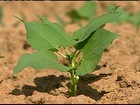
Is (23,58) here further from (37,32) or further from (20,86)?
(20,86)

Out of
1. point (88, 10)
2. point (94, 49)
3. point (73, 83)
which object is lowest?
point (73, 83)

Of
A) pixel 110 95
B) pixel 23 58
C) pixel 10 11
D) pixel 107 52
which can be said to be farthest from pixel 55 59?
pixel 10 11

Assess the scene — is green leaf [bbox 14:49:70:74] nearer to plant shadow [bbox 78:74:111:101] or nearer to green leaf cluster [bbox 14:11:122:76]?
green leaf cluster [bbox 14:11:122:76]

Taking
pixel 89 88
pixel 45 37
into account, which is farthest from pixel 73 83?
pixel 45 37

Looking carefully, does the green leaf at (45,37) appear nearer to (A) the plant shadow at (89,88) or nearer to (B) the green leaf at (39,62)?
(B) the green leaf at (39,62)

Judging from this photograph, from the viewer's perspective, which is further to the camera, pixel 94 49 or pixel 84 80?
pixel 84 80

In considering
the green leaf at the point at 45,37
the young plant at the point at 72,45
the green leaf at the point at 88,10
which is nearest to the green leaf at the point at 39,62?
the young plant at the point at 72,45

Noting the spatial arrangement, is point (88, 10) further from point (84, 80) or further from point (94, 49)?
point (94, 49)
